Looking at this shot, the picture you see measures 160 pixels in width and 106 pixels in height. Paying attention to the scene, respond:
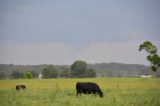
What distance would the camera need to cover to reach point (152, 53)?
6812 cm

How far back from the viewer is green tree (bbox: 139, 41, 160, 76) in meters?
66.5

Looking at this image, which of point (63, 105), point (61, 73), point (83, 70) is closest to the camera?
point (63, 105)

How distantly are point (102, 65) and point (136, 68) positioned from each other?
19.4 metres

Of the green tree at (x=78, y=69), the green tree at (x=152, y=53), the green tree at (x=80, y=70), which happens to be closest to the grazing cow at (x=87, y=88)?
the green tree at (x=152, y=53)

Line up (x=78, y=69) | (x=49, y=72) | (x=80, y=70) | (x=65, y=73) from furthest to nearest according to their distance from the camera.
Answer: (x=49, y=72) → (x=65, y=73) → (x=78, y=69) → (x=80, y=70)

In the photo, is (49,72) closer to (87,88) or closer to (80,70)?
(80,70)

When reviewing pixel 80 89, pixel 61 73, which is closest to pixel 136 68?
pixel 61 73

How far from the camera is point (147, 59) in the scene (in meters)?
67.6

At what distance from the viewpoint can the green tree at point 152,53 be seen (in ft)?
218

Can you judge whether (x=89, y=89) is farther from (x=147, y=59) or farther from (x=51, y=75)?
(x=51, y=75)

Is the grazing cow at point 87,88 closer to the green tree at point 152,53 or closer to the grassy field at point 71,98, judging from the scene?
the grassy field at point 71,98

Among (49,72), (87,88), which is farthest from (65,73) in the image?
(87,88)

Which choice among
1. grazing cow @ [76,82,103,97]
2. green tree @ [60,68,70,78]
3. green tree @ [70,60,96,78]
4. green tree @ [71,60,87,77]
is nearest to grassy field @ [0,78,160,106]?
grazing cow @ [76,82,103,97]

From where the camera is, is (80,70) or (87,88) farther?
(80,70)
